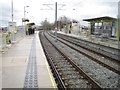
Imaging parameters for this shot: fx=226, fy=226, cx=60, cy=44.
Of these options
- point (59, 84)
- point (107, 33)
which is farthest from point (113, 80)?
point (107, 33)

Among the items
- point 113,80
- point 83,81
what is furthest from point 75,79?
point 113,80

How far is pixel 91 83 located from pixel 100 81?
2.05ft

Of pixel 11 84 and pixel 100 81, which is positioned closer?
pixel 11 84

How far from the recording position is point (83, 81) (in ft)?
30.8

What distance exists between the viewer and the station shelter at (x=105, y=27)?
110 feet

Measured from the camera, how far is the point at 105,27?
37.7 meters

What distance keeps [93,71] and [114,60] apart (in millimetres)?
4275

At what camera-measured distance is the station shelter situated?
33406 mm

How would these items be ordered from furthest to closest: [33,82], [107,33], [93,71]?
[107,33]
[93,71]
[33,82]

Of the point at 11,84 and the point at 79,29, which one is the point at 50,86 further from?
the point at 79,29

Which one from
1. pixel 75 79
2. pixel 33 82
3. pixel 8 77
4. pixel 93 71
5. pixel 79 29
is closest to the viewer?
pixel 33 82

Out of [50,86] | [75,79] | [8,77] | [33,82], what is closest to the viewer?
[50,86]

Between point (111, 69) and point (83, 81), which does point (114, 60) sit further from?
point (83, 81)

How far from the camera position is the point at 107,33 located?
37094mm
